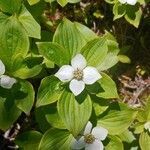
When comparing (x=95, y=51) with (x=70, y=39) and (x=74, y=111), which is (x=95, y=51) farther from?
(x=74, y=111)

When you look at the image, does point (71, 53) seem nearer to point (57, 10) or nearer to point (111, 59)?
point (111, 59)

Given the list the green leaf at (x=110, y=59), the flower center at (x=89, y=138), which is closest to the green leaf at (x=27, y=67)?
the green leaf at (x=110, y=59)

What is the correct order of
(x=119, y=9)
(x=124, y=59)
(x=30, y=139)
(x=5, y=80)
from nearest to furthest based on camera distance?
1. (x=5, y=80)
2. (x=30, y=139)
3. (x=119, y=9)
4. (x=124, y=59)

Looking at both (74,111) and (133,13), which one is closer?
(74,111)

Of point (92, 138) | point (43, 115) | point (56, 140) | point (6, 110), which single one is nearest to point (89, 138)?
point (92, 138)

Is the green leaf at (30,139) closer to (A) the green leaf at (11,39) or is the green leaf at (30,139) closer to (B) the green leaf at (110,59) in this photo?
(A) the green leaf at (11,39)

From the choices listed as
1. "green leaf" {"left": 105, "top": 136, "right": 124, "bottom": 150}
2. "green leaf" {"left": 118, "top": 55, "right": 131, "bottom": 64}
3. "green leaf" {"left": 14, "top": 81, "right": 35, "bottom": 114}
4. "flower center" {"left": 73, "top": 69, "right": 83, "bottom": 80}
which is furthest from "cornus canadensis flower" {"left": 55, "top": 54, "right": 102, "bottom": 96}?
"green leaf" {"left": 118, "top": 55, "right": 131, "bottom": 64}
